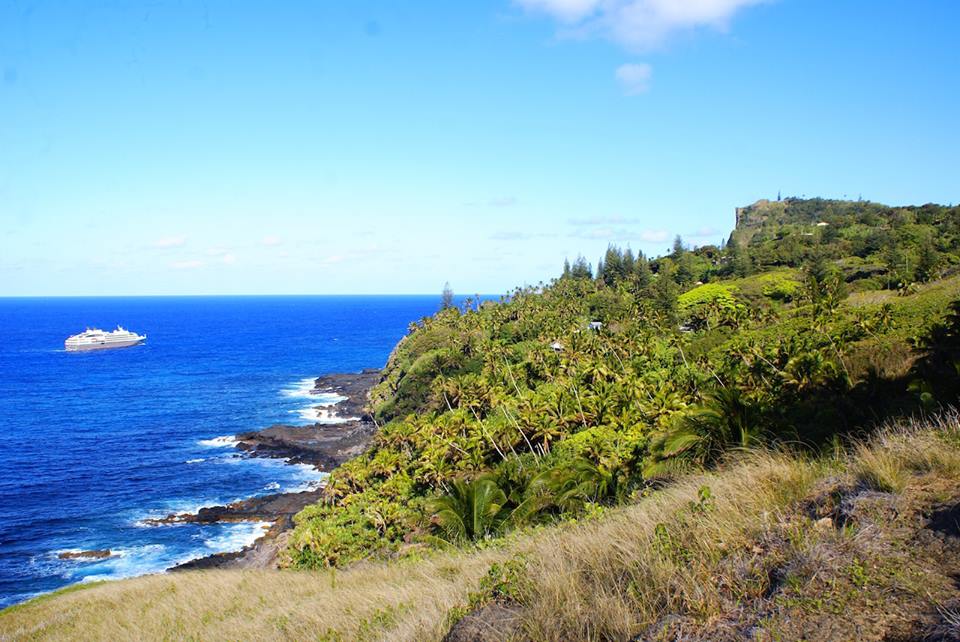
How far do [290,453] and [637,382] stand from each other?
36842 millimetres

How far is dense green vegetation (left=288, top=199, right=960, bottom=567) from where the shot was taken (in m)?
17.4

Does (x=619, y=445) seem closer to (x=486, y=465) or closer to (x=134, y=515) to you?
(x=486, y=465)

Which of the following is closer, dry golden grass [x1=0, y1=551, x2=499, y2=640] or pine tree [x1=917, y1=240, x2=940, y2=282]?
dry golden grass [x1=0, y1=551, x2=499, y2=640]

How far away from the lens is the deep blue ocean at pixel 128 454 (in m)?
39.2

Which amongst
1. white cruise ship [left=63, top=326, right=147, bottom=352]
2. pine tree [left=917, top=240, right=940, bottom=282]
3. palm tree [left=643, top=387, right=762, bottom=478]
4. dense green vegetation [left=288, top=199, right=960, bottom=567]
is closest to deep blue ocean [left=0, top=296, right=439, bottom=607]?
white cruise ship [left=63, top=326, right=147, bottom=352]

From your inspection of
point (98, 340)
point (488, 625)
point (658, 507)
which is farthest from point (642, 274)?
point (98, 340)

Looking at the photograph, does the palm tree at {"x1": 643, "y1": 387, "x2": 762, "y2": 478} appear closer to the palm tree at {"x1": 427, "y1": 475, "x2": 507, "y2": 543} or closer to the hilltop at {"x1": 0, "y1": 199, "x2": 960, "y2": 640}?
the hilltop at {"x1": 0, "y1": 199, "x2": 960, "y2": 640}

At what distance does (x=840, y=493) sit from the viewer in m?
6.62

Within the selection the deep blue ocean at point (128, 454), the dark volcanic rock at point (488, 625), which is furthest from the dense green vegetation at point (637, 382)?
the deep blue ocean at point (128, 454)

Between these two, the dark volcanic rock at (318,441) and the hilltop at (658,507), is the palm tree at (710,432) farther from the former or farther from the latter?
the dark volcanic rock at (318,441)

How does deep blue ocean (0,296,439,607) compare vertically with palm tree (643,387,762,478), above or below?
below

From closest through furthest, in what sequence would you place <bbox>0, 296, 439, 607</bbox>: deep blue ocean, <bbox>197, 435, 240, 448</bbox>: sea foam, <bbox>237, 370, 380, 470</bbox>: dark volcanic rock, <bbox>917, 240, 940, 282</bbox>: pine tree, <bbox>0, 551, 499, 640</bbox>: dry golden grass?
<bbox>0, 551, 499, 640</bbox>: dry golden grass < <bbox>0, 296, 439, 607</bbox>: deep blue ocean < <bbox>917, 240, 940, 282</bbox>: pine tree < <bbox>237, 370, 380, 470</bbox>: dark volcanic rock < <bbox>197, 435, 240, 448</bbox>: sea foam

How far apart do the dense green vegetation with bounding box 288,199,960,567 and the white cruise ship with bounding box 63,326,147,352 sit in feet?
298

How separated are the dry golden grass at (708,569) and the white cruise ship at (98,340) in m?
153
